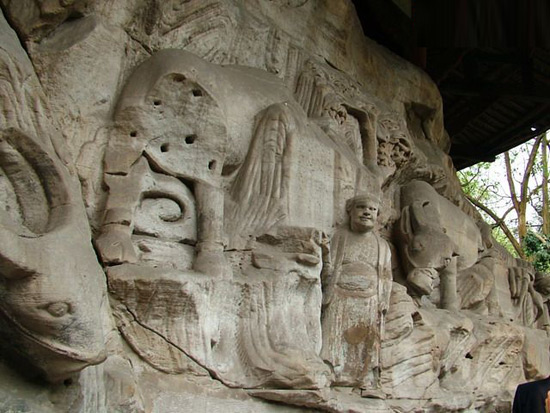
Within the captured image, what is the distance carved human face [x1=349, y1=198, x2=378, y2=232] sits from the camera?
18.7ft

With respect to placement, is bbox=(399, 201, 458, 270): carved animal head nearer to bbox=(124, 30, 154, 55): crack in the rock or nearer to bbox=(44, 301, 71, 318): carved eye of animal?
bbox=(124, 30, 154, 55): crack in the rock

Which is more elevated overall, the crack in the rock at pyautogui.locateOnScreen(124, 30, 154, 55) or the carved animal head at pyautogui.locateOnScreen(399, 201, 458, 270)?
the crack in the rock at pyautogui.locateOnScreen(124, 30, 154, 55)

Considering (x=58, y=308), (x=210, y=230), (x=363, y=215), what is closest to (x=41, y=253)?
(x=58, y=308)

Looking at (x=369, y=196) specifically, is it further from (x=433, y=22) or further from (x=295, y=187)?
(x=433, y=22)

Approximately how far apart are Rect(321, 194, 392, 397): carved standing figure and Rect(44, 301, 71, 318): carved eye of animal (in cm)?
247

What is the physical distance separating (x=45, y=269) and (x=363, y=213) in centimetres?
305

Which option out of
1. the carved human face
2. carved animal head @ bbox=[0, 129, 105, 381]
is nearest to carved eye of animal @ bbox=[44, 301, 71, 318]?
carved animal head @ bbox=[0, 129, 105, 381]

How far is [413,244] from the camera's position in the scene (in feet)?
22.8

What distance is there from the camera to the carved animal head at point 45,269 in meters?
3.17

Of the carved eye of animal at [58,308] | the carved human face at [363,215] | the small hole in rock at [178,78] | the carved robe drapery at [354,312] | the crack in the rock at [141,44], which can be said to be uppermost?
the crack in the rock at [141,44]

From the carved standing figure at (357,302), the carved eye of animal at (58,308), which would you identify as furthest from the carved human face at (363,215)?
the carved eye of animal at (58,308)

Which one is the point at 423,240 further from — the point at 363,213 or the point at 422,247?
the point at 363,213

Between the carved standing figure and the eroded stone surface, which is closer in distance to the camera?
the eroded stone surface

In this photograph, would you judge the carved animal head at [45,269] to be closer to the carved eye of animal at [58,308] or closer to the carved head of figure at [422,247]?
the carved eye of animal at [58,308]
